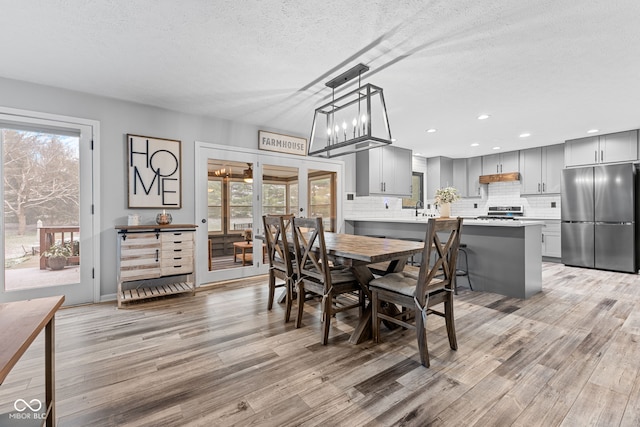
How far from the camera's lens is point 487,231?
3.82 metres

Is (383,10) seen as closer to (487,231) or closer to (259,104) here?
(259,104)

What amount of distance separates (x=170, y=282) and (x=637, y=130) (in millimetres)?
7537

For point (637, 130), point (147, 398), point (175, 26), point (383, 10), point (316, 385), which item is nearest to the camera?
point (147, 398)

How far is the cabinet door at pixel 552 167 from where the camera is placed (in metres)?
5.86

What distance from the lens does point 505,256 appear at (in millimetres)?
3646

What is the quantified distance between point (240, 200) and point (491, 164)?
5.77 metres

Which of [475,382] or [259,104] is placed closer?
[475,382]

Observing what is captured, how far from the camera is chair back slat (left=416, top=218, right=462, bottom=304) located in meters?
1.95

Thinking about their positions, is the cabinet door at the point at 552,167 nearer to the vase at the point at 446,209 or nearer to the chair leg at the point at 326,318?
the vase at the point at 446,209

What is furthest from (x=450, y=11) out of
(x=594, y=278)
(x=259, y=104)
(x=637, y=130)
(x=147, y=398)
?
(x=637, y=130)

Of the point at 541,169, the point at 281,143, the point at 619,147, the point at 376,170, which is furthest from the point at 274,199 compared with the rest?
the point at 619,147

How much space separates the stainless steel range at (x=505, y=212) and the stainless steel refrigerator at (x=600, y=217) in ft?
3.62

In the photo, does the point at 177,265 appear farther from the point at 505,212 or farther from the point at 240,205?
the point at 505,212

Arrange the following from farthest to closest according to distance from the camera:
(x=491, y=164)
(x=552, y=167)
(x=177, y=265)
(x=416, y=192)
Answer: (x=416, y=192), (x=491, y=164), (x=552, y=167), (x=177, y=265)
